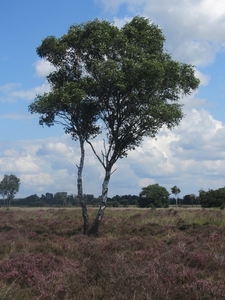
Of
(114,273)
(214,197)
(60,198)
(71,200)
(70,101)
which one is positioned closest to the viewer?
(114,273)

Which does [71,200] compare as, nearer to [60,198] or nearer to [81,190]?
[60,198]

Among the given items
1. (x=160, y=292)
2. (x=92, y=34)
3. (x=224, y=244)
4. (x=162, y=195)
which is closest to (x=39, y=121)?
(x=92, y=34)

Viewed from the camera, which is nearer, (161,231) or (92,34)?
(161,231)

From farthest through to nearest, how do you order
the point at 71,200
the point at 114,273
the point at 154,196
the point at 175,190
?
the point at 71,200 → the point at 154,196 → the point at 175,190 → the point at 114,273

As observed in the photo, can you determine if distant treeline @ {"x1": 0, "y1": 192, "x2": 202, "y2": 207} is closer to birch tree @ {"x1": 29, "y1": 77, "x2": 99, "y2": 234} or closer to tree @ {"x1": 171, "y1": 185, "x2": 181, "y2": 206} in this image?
tree @ {"x1": 171, "y1": 185, "x2": 181, "y2": 206}

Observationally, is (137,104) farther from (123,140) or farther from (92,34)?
(92,34)

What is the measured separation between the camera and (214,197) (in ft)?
198

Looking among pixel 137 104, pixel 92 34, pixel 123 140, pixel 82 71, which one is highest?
pixel 92 34

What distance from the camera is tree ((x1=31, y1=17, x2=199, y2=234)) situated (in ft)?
65.2

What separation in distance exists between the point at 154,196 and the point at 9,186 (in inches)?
2085

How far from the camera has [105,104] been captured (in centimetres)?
2131

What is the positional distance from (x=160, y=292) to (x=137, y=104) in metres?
14.6

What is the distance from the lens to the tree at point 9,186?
424 feet

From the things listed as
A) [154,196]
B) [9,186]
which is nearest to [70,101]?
[154,196]
